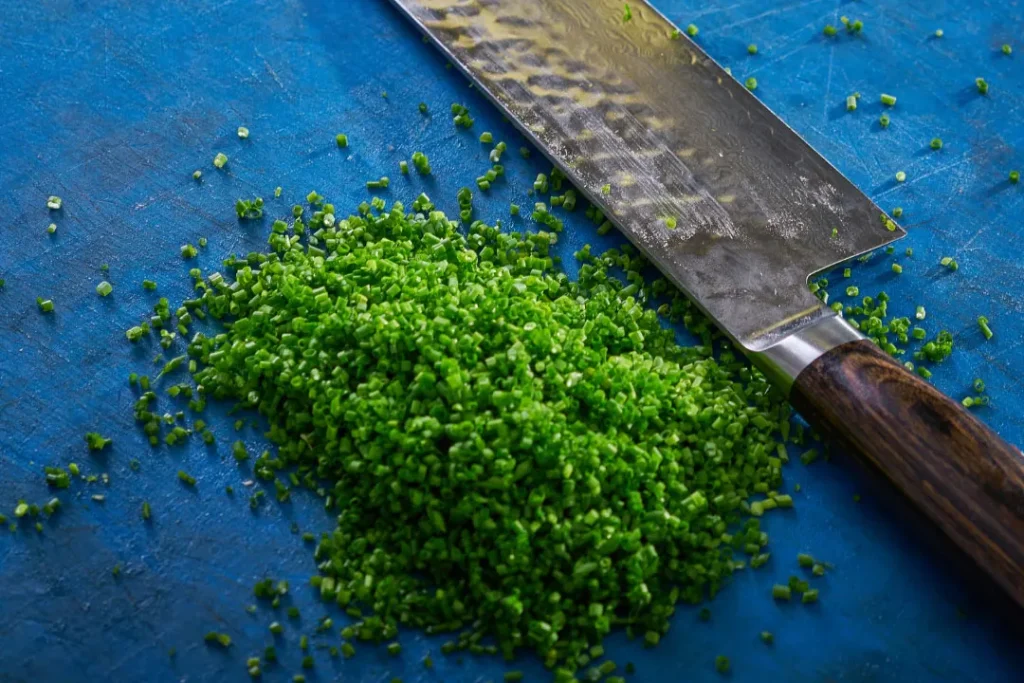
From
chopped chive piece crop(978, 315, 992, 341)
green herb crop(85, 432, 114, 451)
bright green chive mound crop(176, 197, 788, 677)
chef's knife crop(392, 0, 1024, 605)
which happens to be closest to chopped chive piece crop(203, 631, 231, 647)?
bright green chive mound crop(176, 197, 788, 677)

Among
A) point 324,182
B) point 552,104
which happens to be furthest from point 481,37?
point 324,182

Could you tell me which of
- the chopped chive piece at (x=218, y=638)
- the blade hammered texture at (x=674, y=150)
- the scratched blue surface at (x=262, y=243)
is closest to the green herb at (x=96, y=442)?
the scratched blue surface at (x=262, y=243)

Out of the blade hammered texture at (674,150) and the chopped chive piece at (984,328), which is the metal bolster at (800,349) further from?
the chopped chive piece at (984,328)

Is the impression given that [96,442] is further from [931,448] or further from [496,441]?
[931,448]

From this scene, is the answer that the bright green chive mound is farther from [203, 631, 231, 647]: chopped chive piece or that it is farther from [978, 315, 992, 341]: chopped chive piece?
[978, 315, 992, 341]: chopped chive piece

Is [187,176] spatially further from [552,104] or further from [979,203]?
[979,203]
